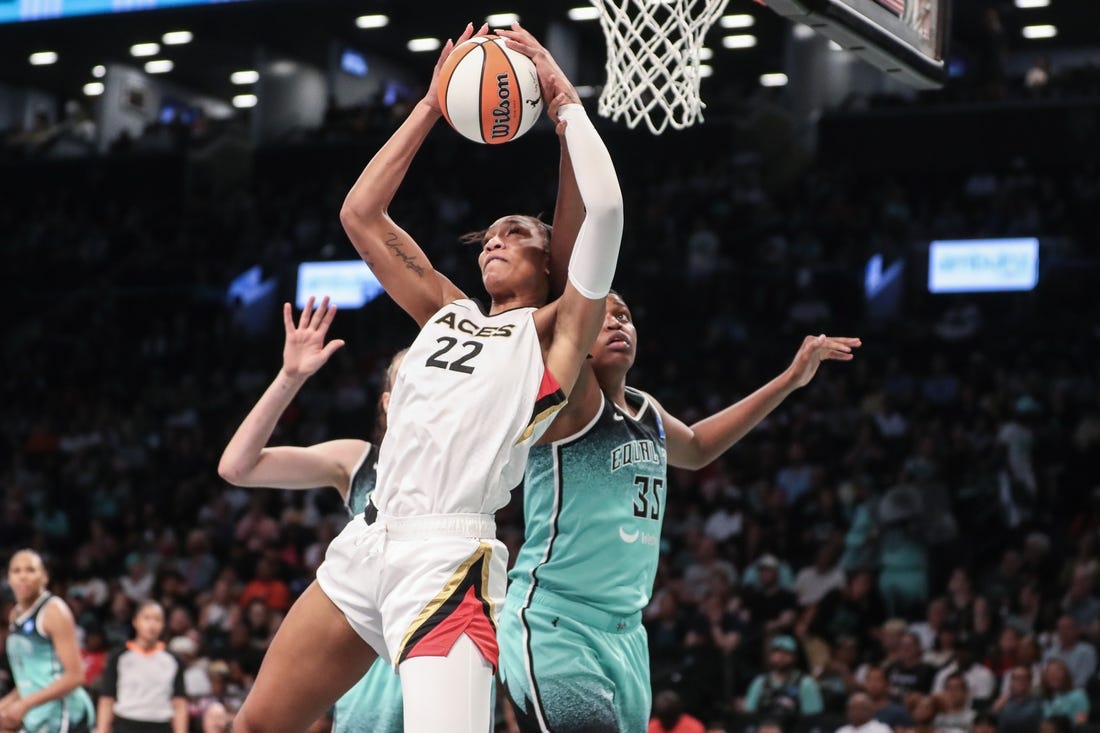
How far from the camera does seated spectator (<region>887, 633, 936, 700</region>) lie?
36.6 feet

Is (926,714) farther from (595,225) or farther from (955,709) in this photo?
(595,225)

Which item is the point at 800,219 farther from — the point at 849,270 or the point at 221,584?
the point at 221,584

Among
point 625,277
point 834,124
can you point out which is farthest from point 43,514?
point 834,124

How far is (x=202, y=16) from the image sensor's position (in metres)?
25.9

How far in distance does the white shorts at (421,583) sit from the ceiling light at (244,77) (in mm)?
27165

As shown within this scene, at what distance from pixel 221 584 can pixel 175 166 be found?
13821 millimetres

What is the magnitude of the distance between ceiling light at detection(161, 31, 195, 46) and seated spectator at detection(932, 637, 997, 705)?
20532mm

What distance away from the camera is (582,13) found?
25.7 meters

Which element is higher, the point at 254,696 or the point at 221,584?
the point at 254,696

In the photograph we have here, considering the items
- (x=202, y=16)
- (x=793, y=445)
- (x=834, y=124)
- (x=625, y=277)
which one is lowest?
(x=793, y=445)

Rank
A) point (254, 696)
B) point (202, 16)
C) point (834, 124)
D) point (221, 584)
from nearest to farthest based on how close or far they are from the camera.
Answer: point (254, 696), point (221, 584), point (834, 124), point (202, 16)

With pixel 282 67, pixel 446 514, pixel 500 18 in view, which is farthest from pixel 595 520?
pixel 282 67

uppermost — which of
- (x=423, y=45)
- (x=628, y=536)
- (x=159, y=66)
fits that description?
(x=423, y=45)

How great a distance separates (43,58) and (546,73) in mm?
27346
